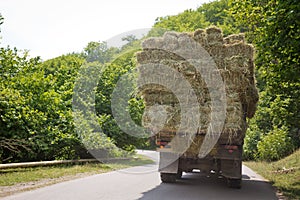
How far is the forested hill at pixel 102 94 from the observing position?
353 inches

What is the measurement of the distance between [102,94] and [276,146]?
10527mm

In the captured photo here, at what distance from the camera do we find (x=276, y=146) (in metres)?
18.7

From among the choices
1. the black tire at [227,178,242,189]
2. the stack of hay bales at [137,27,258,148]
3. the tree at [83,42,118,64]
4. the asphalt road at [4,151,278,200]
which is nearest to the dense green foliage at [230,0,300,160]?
the stack of hay bales at [137,27,258,148]

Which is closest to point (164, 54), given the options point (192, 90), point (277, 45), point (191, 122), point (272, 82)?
point (192, 90)

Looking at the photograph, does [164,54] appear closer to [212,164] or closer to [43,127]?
[212,164]

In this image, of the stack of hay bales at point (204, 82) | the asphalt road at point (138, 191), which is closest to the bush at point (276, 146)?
the asphalt road at point (138, 191)

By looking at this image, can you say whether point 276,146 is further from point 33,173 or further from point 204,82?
point 33,173

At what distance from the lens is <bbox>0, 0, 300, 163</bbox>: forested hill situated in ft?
29.4

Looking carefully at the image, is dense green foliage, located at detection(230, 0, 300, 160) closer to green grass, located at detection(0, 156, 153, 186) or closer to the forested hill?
the forested hill

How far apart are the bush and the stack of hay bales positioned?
1140cm

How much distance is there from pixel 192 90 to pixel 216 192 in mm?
2641

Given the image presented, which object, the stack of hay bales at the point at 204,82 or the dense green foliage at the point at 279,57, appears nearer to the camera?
the stack of hay bales at the point at 204,82

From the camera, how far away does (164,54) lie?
809 cm

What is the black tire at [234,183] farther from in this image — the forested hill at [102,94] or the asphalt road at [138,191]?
the forested hill at [102,94]
